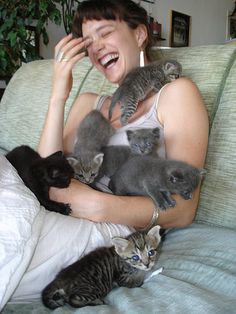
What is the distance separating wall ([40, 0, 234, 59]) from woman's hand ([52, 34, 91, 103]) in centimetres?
Answer: 265

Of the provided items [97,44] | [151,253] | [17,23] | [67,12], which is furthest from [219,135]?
→ [67,12]

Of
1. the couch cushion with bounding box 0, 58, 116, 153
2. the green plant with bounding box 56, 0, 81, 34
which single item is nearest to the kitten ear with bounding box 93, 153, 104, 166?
the couch cushion with bounding box 0, 58, 116, 153

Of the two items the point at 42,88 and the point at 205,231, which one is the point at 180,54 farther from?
the point at 42,88

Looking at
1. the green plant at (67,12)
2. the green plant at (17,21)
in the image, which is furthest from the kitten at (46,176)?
the green plant at (67,12)

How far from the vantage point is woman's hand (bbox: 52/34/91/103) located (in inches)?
53.7

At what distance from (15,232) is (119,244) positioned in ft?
0.94

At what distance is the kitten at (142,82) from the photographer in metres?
1.28

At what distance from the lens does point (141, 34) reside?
1.46 m

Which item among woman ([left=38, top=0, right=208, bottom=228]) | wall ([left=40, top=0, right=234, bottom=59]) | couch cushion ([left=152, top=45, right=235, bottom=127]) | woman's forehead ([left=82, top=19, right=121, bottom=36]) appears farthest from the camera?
wall ([left=40, top=0, right=234, bottom=59])

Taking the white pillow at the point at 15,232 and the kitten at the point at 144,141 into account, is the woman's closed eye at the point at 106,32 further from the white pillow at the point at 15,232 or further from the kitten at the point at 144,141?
the white pillow at the point at 15,232

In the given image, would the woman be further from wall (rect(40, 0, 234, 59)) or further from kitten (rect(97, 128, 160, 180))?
wall (rect(40, 0, 234, 59))

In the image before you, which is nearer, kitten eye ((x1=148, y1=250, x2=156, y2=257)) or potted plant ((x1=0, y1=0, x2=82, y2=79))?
kitten eye ((x1=148, y1=250, x2=156, y2=257))

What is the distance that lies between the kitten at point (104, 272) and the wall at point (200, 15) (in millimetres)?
3271

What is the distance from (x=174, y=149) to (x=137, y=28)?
1.85 feet
